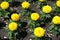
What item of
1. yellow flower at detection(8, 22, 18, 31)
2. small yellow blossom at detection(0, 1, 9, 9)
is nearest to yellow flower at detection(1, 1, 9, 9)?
small yellow blossom at detection(0, 1, 9, 9)

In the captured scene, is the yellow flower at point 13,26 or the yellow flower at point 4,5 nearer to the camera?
the yellow flower at point 13,26

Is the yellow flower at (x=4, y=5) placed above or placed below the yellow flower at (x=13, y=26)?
above

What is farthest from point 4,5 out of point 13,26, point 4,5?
point 13,26

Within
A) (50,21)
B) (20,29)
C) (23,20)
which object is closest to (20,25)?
(20,29)

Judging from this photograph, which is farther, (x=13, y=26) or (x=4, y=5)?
(x=4, y=5)

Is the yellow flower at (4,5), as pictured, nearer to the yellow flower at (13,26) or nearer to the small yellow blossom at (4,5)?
the small yellow blossom at (4,5)

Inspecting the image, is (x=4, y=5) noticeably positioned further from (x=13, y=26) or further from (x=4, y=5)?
(x=13, y=26)

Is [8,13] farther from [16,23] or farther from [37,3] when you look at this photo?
[37,3]

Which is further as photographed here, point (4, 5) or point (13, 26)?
point (4, 5)

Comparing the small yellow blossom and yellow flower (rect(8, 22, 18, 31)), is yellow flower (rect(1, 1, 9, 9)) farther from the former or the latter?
yellow flower (rect(8, 22, 18, 31))

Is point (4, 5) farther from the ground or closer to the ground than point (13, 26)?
farther from the ground

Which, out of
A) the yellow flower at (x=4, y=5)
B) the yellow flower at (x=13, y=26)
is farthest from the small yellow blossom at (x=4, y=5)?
the yellow flower at (x=13, y=26)
